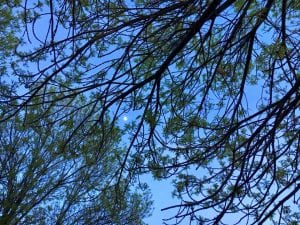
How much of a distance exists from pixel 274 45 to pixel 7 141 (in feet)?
31.2

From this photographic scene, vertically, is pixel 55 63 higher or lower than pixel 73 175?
lower

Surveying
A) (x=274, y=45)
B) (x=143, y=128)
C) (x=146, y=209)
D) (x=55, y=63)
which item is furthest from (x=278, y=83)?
(x=146, y=209)

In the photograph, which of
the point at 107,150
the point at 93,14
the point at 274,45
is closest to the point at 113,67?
the point at 93,14

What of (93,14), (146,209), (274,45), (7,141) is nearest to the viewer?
(274,45)

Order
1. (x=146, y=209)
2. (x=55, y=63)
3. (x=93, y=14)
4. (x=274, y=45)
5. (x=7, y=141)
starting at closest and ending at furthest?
(x=55, y=63) < (x=274, y=45) < (x=93, y=14) < (x=7, y=141) < (x=146, y=209)

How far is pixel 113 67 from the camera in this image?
13.9 ft

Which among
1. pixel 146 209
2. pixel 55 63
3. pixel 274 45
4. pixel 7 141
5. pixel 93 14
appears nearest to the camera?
pixel 55 63

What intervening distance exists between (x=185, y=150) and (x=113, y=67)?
1.08 metres

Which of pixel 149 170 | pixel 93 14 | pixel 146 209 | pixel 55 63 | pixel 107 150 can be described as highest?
pixel 107 150

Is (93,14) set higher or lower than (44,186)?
lower

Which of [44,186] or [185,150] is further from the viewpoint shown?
[44,186]

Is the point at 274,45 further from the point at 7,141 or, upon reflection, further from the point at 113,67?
the point at 7,141

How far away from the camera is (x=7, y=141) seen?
465 inches

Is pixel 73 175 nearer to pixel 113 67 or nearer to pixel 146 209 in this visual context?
pixel 146 209
